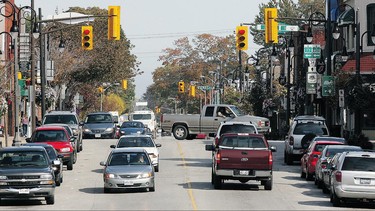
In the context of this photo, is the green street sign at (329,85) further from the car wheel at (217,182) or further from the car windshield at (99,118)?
the car wheel at (217,182)

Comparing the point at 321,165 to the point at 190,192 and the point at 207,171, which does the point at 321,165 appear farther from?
the point at 207,171

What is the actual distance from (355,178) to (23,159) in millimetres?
9485

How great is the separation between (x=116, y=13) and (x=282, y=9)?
107 m

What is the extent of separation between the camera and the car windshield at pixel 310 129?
44406mm

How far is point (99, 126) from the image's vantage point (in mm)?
64438

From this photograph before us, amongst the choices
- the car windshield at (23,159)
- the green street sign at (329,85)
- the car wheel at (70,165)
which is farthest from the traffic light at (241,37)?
the car windshield at (23,159)

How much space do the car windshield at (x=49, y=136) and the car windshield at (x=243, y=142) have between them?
11951 mm

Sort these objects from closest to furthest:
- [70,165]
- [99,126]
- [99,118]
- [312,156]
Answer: [312,156] < [70,165] < [99,118] < [99,126]

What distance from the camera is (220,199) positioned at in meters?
28.7

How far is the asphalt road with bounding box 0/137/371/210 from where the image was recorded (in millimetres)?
26953

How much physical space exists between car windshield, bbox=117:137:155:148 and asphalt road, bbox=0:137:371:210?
4.41ft

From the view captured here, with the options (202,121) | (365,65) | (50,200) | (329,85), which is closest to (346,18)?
(365,65)

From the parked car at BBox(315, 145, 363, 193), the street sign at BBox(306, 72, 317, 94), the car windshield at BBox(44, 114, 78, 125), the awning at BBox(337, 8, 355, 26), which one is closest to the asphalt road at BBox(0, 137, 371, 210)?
the parked car at BBox(315, 145, 363, 193)

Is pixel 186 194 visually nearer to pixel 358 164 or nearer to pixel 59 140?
pixel 358 164
